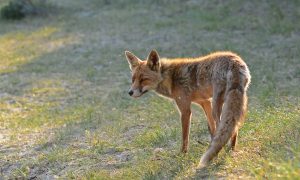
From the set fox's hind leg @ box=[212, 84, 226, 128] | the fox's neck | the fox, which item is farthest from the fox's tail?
the fox's neck

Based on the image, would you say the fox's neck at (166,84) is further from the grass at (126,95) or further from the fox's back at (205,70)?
the grass at (126,95)

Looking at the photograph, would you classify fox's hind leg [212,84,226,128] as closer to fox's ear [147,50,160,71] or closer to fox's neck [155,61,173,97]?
fox's neck [155,61,173,97]

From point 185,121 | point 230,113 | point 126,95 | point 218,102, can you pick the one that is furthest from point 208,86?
point 126,95

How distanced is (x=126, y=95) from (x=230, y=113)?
245 inches

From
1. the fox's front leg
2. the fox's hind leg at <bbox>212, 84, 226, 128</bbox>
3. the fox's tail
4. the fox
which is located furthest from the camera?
the fox's front leg

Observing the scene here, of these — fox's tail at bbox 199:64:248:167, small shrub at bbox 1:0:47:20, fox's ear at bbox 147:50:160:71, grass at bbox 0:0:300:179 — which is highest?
fox's ear at bbox 147:50:160:71

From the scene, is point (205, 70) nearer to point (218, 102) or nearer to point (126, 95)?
point (218, 102)

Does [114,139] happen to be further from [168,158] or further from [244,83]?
[244,83]

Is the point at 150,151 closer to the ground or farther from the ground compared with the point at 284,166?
closer to the ground

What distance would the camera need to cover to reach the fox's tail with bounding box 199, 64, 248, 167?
19.9 ft

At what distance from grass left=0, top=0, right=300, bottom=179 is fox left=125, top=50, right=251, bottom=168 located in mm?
447

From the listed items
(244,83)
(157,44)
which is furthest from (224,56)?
(157,44)

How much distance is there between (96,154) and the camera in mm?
8227

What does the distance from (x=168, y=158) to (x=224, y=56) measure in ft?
5.16
